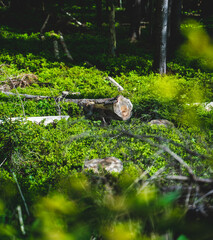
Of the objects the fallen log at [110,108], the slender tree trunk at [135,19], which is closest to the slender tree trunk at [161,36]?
the fallen log at [110,108]

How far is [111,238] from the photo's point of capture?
104cm

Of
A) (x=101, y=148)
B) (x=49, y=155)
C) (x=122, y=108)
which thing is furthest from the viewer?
(x=122, y=108)

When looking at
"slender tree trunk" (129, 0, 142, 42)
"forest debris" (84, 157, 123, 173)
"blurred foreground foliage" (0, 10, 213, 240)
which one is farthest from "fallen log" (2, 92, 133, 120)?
"slender tree trunk" (129, 0, 142, 42)

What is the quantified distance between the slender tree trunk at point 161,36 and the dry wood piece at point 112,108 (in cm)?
439

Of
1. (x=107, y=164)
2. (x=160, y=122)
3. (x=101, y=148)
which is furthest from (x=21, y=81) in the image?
(x=107, y=164)

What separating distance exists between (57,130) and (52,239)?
4.70m

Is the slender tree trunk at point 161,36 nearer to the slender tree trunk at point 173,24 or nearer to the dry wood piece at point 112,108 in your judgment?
the slender tree trunk at point 173,24

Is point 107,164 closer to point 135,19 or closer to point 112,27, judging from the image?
point 112,27

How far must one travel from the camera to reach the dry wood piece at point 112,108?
20.3 ft

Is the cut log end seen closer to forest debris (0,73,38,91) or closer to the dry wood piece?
the dry wood piece

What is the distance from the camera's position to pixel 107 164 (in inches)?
167

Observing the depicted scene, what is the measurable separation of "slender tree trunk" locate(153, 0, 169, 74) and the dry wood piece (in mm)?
4387

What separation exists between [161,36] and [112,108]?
16.8 feet

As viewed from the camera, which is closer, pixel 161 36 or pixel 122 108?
pixel 122 108
